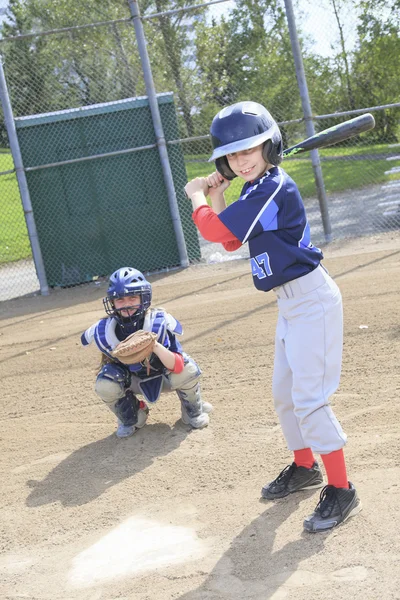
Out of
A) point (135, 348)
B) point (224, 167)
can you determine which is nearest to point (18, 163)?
point (135, 348)

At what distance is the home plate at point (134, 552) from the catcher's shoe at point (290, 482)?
1.47 feet

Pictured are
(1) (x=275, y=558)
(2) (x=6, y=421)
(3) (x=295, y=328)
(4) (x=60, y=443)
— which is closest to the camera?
(1) (x=275, y=558)

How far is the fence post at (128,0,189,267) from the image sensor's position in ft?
31.8

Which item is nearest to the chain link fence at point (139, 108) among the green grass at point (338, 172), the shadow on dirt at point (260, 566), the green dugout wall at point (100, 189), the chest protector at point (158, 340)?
the green dugout wall at point (100, 189)

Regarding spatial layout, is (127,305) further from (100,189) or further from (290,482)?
(100,189)

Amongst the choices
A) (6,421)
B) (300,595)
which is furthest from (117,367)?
(300,595)

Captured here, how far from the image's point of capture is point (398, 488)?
3738 millimetres

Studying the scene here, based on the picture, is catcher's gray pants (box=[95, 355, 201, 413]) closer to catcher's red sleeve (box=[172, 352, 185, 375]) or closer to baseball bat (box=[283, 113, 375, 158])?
catcher's red sleeve (box=[172, 352, 185, 375])

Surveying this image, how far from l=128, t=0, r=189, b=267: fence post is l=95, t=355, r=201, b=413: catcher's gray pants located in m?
5.37

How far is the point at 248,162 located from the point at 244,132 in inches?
5.9

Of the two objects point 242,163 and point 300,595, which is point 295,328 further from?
point 300,595

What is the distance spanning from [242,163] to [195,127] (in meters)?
7.83

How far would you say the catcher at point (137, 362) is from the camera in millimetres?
4723

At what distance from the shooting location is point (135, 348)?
14.6 ft
